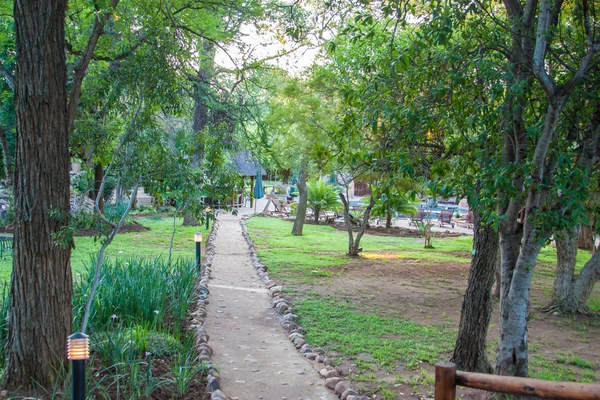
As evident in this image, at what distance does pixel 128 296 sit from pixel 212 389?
187 centimetres

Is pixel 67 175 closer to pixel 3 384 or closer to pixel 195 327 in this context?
pixel 3 384

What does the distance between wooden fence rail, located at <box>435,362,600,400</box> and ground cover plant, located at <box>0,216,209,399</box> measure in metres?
2.25

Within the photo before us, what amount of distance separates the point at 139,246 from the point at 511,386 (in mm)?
12421

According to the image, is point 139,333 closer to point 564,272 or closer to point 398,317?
point 398,317

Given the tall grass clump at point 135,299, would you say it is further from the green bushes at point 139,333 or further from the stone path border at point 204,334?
the stone path border at point 204,334

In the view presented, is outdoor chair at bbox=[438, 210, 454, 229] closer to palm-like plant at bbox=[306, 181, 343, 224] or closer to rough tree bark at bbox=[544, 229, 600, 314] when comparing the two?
palm-like plant at bbox=[306, 181, 343, 224]

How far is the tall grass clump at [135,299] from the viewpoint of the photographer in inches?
218

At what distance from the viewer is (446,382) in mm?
2840

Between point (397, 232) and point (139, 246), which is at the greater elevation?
point (397, 232)

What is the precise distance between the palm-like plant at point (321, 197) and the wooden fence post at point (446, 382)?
74.6 ft

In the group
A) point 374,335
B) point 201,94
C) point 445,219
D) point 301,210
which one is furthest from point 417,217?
point 374,335

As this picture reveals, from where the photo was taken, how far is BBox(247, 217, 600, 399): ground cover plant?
5711 mm

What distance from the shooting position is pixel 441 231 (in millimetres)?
24297

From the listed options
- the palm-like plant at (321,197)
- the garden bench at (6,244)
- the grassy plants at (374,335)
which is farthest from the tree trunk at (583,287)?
the palm-like plant at (321,197)
